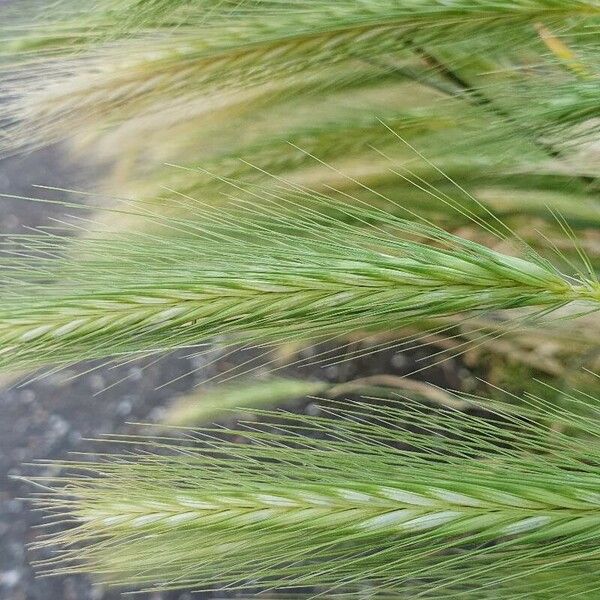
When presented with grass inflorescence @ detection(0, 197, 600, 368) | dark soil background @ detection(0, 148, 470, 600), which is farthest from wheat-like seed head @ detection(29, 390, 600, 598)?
dark soil background @ detection(0, 148, 470, 600)

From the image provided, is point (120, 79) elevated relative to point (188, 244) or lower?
elevated

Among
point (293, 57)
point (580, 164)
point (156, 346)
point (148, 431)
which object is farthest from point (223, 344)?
point (148, 431)

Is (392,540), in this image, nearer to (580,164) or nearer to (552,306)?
(552,306)

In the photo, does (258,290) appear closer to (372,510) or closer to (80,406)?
(372,510)

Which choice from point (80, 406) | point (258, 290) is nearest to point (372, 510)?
point (258, 290)

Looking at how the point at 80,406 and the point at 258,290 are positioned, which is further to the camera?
the point at 80,406

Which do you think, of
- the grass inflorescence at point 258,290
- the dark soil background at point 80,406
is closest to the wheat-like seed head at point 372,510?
the grass inflorescence at point 258,290

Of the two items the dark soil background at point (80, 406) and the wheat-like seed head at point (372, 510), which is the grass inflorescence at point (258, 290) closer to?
the wheat-like seed head at point (372, 510)

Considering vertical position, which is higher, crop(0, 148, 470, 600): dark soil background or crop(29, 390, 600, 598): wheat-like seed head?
crop(29, 390, 600, 598): wheat-like seed head

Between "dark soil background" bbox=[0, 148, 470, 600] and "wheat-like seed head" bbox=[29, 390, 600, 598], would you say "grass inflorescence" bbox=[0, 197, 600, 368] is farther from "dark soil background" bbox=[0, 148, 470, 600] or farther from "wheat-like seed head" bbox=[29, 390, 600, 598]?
"dark soil background" bbox=[0, 148, 470, 600]

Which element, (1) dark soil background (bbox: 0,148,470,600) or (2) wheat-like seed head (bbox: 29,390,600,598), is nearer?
(2) wheat-like seed head (bbox: 29,390,600,598)

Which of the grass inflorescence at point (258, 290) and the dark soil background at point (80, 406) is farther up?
the grass inflorescence at point (258, 290)
